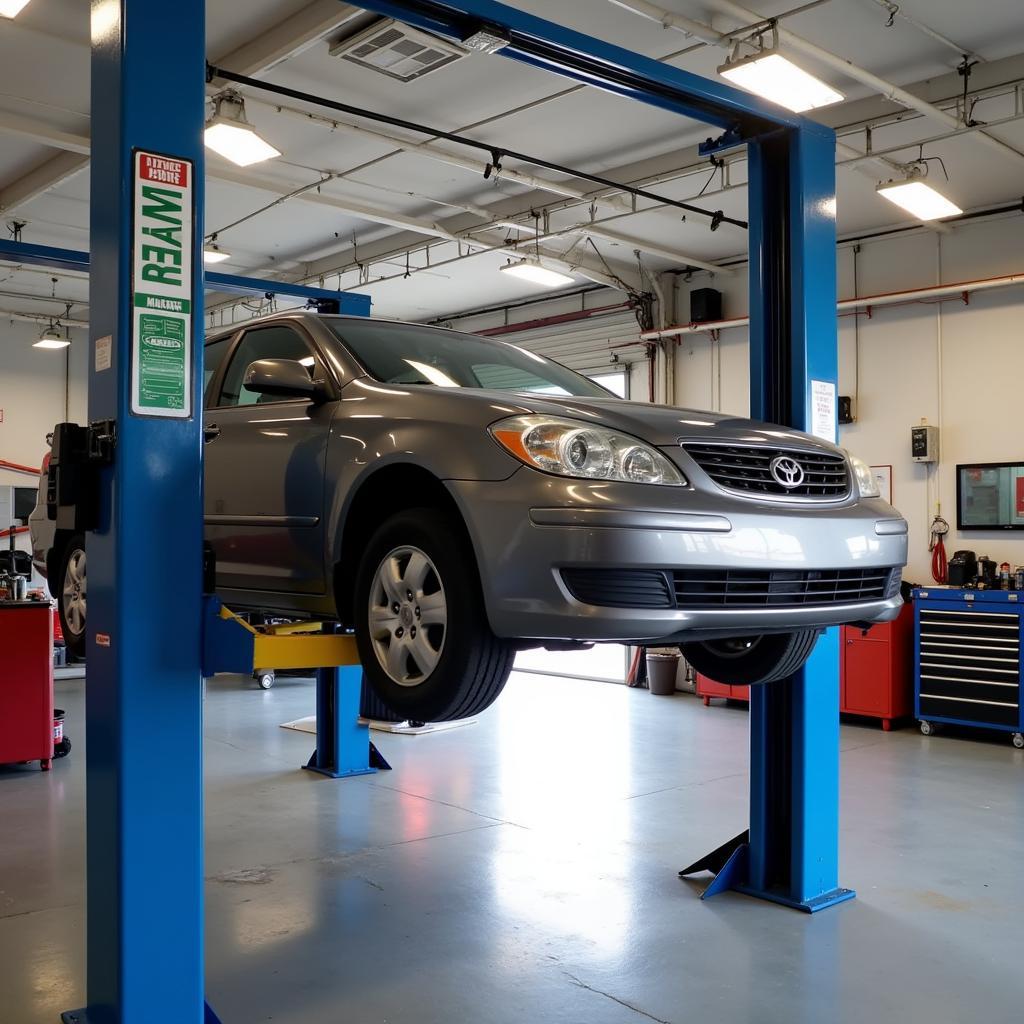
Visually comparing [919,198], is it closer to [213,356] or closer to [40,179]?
[213,356]

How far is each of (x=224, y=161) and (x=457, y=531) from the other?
5.56 m

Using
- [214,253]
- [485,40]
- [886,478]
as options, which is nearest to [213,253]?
[214,253]

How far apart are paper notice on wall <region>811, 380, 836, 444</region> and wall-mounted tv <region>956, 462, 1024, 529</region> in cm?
438

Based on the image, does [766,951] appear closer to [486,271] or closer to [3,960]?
[3,960]

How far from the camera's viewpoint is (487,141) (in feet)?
22.6

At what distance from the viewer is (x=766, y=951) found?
3426 millimetres

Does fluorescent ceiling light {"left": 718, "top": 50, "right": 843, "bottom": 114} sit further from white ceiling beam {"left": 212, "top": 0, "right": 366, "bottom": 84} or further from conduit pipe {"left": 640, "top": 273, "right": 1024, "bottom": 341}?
conduit pipe {"left": 640, "top": 273, "right": 1024, "bottom": 341}

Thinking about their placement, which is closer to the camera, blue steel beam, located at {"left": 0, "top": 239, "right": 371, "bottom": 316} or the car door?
the car door

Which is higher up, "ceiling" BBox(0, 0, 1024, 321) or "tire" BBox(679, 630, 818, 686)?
"ceiling" BBox(0, 0, 1024, 321)

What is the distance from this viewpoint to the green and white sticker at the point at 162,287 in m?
2.42

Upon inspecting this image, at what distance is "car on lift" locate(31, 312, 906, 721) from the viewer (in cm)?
239

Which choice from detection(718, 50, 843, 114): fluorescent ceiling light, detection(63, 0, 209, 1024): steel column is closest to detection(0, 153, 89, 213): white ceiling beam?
detection(718, 50, 843, 114): fluorescent ceiling light

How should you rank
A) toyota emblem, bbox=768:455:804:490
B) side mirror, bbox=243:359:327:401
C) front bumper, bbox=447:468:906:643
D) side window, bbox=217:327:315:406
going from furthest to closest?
side window, bbox=217:327:315:406 < side mirror, bbox=243:359:327:401 < toyota emblem, bbox=768:455:804:490 < front bumper, bbox=447:468:906:643

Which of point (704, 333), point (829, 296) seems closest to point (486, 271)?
point (704, 333)
